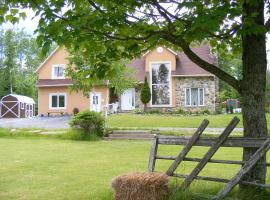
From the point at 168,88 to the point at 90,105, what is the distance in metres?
7.73

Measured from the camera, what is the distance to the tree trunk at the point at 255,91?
21.2ft

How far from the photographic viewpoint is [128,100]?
126ft

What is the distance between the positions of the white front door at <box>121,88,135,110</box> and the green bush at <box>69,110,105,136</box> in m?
16.0

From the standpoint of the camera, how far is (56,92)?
41.3 m

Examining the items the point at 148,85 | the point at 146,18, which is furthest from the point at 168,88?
the point at 146,18

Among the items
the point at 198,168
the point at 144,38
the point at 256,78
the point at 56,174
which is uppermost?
the point at 144,38

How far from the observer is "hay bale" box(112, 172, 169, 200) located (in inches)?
236

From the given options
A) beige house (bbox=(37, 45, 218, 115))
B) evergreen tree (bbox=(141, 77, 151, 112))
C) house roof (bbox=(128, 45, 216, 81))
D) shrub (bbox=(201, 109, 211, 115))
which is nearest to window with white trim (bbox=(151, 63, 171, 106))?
beige house (bbox=(37, 45, 218, 115))

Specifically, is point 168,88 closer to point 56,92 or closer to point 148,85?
point 148,85

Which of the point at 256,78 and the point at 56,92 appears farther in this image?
the point at 56,92

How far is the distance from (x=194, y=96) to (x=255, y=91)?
3054 cm

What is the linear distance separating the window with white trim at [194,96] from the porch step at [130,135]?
1501 cm

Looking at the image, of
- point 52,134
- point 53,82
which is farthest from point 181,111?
point 52,134

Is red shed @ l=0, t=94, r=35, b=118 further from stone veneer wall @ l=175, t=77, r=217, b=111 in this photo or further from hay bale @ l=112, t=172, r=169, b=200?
hay bale @ l=112, t=172, r=169, b=200
